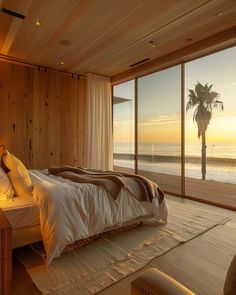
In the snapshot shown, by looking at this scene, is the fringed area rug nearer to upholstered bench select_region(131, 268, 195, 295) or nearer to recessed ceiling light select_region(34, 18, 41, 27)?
upholstered bench select_region(131, 268, 195, 295)

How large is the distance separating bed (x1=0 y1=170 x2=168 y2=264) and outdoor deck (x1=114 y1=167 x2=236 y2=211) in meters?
2.11

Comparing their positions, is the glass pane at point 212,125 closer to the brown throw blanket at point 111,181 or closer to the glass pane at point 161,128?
the glass pane at point 161,128

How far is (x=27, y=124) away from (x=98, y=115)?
163cm

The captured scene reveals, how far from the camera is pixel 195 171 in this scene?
5180 mm

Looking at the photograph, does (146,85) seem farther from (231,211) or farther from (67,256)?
(67,256)

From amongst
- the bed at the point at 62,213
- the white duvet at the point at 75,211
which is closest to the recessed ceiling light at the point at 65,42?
the white duvet at the point at 75,211

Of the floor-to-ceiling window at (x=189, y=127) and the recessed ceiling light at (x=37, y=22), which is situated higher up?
the recessed ceiling light at (x=37, y=22)

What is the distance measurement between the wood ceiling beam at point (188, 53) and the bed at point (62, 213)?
2650 millimetres

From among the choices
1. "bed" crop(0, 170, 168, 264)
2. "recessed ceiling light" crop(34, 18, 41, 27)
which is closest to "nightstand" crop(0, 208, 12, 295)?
"bed" crop(0, 170, 168, 264)

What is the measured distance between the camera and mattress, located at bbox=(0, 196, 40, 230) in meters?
1.89

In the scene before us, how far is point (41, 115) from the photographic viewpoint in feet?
14.5

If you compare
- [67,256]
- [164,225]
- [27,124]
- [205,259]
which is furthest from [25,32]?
[205,259]

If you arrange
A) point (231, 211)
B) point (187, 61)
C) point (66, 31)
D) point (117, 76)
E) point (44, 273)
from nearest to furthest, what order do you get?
point (44, 273) < point (66, 31) < point (231, 211) < point (187, 61) < point (117, 76)

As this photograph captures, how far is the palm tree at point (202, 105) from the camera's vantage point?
4578 mm
